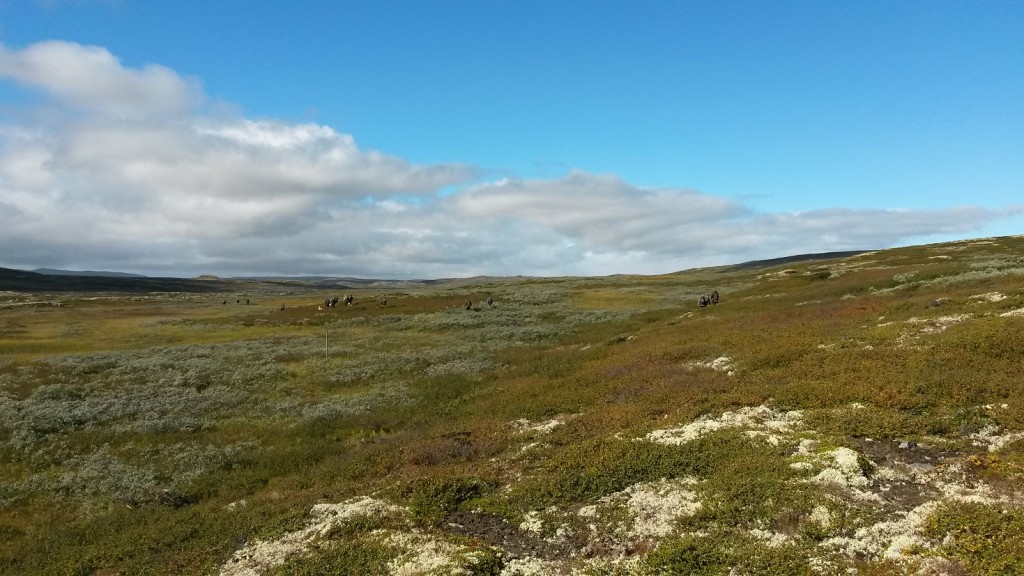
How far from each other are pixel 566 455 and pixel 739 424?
21.2 feet

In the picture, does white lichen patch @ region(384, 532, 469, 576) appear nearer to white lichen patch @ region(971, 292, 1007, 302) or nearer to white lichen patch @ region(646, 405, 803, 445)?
white lichen patch @ region(646, 405, 803, 445)

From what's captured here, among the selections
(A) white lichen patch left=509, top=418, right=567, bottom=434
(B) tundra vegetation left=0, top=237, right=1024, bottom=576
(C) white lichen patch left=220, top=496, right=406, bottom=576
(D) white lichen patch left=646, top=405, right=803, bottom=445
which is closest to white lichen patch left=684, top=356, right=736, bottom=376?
(B) tundra vegetation left=0, top=237, right=1024, bottom=576

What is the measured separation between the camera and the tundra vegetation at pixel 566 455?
13.0m

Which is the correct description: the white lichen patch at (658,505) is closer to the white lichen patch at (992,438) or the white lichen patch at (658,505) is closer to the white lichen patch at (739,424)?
the white lichen patch at (739,424)

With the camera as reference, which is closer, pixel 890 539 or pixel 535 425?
pixel 890 539

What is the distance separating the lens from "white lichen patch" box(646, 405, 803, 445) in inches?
753

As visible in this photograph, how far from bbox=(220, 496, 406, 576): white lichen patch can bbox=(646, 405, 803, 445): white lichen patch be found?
384 inches

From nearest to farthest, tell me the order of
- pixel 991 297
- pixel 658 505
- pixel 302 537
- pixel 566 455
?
pixel 658 505 < pixel 302 537 < pixel 566 455 < pixel 991 297

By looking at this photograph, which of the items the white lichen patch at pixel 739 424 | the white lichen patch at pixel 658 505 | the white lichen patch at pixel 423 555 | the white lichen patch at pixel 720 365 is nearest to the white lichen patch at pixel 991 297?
the white lichen patch at pixel 720 365

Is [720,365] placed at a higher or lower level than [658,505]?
higher

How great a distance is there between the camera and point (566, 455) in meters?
19.8

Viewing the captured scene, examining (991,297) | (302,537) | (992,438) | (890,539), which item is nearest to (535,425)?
(302,537)

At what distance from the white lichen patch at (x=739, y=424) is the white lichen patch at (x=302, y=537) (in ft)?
32.0

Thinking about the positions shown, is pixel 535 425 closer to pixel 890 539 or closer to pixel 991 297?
pixel 890 539
